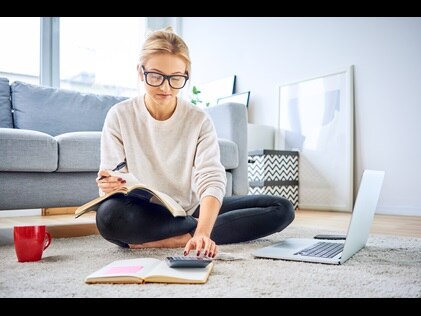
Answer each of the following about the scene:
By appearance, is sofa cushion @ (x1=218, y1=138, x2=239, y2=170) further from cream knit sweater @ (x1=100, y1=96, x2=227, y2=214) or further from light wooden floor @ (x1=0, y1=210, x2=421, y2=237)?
cream knit sweater @ (x1=100, y1=96, x2=227, y2=214)

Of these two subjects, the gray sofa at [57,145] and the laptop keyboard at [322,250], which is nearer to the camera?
the laptop keyboard at [322,250]

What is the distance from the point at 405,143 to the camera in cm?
268

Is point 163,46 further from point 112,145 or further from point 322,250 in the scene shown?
point 322,250

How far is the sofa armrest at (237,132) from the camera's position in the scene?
7.16ft

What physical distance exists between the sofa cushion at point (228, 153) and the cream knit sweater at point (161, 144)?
743 mm

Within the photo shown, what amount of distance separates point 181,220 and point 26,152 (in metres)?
0.78

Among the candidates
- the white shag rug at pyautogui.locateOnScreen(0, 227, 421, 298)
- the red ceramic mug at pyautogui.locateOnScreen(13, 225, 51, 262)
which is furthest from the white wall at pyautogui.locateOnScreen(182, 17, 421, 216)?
the red ceramic mug at pyautogui.locateOnScreen(13, 225, 51, 262)

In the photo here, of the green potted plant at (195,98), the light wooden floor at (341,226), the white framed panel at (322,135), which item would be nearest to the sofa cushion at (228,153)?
the light wooden floor at (341,226)

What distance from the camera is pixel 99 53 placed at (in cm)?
382

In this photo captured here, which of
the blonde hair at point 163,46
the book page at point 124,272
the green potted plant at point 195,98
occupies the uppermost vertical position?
the green potted plant at point 195,98

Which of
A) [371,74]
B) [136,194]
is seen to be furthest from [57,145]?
[371,74]

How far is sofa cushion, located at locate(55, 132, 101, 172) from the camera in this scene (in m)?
1.79

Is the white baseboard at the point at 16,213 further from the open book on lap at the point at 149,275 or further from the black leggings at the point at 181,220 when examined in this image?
the open book on lap at the point at 149,275
